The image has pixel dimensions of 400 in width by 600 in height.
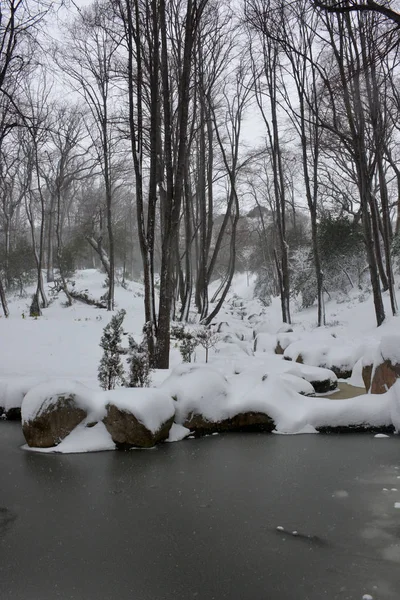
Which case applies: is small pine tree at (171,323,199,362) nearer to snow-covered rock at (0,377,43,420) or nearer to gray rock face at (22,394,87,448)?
snow-covered rock at (0,377,43,420)

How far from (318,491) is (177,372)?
316cm

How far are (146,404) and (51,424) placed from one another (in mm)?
1129

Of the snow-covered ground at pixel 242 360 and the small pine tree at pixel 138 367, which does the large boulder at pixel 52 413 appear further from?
the small pine tree at pixel 138 367

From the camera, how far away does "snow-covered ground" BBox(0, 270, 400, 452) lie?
579 cm

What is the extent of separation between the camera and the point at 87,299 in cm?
2073

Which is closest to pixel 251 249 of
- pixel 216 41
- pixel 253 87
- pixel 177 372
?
pixel 253 87

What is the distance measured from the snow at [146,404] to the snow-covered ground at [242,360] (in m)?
0.34

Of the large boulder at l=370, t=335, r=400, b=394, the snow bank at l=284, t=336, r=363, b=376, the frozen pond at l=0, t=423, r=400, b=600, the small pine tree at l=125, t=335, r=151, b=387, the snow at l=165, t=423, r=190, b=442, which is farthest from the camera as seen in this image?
the snow bank at l=284, t=336, r=363, b=376

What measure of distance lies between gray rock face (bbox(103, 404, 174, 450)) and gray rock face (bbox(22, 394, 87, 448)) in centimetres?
43

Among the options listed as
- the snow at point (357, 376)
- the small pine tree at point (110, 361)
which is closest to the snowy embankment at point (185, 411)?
the small pine tree at point (110, 361)

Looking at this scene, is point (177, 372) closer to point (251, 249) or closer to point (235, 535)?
point (235, 535)

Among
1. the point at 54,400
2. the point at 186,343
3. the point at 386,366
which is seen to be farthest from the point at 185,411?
the point at 186,343

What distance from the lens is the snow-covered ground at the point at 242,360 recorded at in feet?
19.0

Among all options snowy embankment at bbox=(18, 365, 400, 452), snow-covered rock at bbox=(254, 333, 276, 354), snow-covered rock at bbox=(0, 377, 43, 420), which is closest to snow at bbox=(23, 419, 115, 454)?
snowy embankment at bbox=(18, 365, 400, 452)
